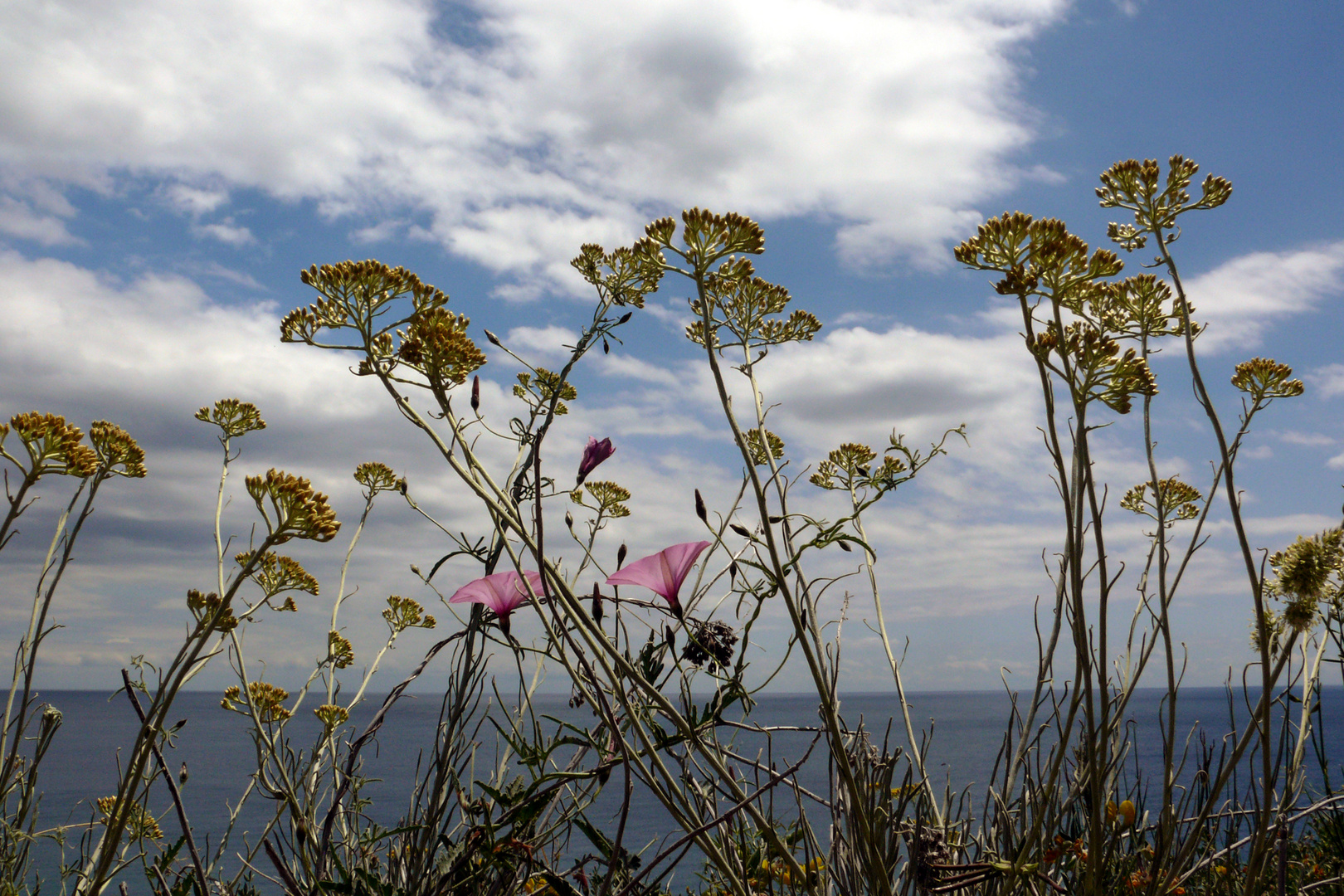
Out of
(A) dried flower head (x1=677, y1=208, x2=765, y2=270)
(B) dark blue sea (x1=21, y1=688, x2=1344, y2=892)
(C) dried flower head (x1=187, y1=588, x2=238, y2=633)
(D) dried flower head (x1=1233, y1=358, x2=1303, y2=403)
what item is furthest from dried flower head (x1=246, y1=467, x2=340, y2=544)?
(D) dried flower head (x1=1233, y1=358, x2=1303, y2=403)

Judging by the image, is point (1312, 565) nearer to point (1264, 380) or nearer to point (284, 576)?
point (1264, 380)

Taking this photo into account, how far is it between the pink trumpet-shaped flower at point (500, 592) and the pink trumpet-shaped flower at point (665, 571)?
16 centimetres

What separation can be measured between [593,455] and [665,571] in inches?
10.3

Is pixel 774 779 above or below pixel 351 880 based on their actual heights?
above

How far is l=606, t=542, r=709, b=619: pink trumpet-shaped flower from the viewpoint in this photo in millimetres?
1391

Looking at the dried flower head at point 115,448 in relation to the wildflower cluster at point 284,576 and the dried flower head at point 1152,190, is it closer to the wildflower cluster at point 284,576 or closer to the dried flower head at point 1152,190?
the wildflower cluster at point 284,576

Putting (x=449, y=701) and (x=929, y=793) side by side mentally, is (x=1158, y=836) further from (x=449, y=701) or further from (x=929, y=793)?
(x=449, y=701)

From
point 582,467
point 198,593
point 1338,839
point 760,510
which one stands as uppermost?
point 582,467

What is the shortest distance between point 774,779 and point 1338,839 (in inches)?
145

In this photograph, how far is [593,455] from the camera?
1.37 metres

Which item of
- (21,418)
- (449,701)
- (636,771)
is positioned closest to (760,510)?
(636,771)

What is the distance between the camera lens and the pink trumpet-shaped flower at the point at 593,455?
135cm

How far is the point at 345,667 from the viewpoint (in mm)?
4176

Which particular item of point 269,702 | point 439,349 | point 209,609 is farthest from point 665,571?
point 269,702
